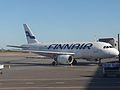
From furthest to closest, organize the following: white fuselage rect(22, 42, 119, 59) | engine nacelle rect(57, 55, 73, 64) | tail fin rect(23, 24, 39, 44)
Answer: tail fin rect(23, 24, 39, 44), engine nacelle rect(57, 55, 73, 64), white fuselage rect(22, 42, 119, 59)

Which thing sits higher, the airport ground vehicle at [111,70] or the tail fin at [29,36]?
the tail fin at [29,36]

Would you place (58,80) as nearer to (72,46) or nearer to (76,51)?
(76,51)

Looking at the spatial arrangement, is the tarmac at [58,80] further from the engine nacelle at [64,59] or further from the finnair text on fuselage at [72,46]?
the finnair text on fuselage at [72,46]

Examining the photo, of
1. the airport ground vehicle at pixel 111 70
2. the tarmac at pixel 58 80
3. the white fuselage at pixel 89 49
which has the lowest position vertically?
the tarmac at pixel 58 80

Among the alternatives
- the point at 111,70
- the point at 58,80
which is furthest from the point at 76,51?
the point at 58,80

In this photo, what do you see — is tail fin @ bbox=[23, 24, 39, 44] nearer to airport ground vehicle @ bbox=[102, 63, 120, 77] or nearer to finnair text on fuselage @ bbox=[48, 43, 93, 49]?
finnair text on fuselage @ bbox=[48, 43, 93, 49]

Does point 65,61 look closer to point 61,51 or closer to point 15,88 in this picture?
point 61,51

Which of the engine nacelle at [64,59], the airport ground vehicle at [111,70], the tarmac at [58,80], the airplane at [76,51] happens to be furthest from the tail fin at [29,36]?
the airport ground vehicle at [111,70]

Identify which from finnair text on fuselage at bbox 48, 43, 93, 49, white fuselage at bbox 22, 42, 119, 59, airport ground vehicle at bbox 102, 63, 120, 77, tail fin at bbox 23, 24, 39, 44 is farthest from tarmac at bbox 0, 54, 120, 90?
tail fin at bbox 23, 24, 39, 44

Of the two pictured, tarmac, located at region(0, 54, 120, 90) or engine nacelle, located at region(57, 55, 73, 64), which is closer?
tarmac, located at region(0, 54, 120, 90)

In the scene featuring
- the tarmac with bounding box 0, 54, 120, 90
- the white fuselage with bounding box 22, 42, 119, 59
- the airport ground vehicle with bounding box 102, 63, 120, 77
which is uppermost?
the white fuselage with bounding box 22, 42, 119, 59

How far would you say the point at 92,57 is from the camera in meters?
61.7

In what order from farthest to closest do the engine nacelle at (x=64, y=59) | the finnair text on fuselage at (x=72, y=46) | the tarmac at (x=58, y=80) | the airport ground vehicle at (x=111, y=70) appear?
the finnair text on fuselage at (x=72, y=46) < the engine nacelle at (x=64, y=59) < the airport ground vehicle at (x=111, y=70) < the tarmac at (x=58, y=80)

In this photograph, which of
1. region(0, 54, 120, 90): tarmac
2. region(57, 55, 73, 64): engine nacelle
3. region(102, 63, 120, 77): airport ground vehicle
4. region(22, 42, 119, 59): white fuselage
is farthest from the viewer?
region(57, 55, 73, 64): engine nacelle
